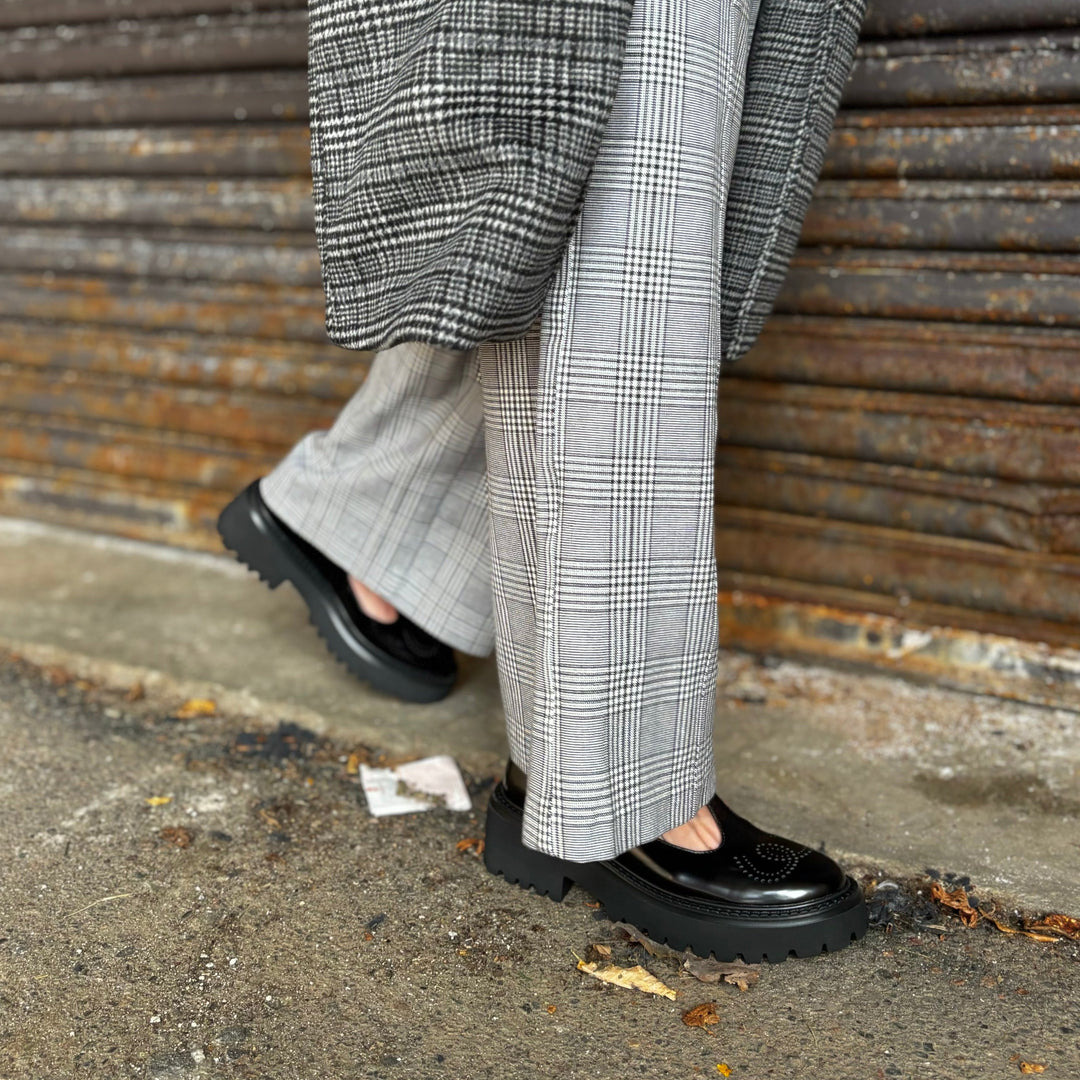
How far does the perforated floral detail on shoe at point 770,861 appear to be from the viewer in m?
1.39

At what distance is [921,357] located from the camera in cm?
203

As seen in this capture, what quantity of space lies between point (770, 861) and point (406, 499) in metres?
0.87

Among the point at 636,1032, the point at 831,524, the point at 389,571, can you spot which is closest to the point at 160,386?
the point at 389,571

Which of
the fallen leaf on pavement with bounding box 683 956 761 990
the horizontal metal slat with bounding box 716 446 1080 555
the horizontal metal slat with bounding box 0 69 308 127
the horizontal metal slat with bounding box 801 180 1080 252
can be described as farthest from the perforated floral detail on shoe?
the horizontal metal slat with bounding box 0 69 308 127

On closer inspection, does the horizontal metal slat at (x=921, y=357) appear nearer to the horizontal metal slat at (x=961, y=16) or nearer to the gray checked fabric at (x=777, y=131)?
the horizontal metal slat at (x=961, y=16)

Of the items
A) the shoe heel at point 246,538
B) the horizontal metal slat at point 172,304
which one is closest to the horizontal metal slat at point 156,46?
the horizontal metal slat at point 172,304

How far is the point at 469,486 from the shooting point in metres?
1.89

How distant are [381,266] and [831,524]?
1250mm

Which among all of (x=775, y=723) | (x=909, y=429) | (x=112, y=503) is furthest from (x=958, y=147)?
(x=112, y=503)

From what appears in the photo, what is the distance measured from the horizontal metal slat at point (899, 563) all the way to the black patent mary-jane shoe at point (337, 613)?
680mm

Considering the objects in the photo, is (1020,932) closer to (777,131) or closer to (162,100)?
(777,131)

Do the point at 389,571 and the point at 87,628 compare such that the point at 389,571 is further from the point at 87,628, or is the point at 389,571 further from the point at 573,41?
the point at 573,41

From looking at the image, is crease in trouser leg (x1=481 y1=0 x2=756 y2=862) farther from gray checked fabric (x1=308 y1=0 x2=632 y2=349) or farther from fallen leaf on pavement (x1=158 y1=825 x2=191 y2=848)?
fallen leaf on pavement (x1=158 y1=825 x2=191 y2=848)

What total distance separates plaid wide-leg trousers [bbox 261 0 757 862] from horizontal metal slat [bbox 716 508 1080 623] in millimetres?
872
